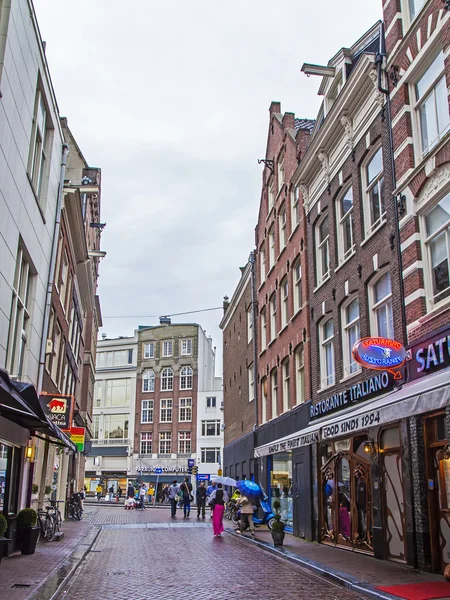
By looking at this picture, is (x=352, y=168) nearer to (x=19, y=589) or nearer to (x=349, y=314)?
(x=349, y=314)

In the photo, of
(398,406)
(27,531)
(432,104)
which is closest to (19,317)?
(27,531)

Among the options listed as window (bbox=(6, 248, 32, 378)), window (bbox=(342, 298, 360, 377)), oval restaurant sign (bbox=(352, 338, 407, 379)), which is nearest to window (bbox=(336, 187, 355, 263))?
window (bbox=(342, 298, 360, 377))

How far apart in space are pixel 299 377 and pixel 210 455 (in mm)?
45148

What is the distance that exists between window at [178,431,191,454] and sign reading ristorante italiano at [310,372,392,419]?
48.7 meters

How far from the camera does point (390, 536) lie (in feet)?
44.1

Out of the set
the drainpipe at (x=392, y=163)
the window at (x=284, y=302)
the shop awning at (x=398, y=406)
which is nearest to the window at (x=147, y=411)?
the window at (x=284, y=302)

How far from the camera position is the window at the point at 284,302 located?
24.5 m

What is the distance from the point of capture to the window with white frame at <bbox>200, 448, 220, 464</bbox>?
65.0 meters

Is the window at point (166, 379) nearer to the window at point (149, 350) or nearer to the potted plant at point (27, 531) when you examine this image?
the window at point (149, 350)

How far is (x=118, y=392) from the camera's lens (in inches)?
2840

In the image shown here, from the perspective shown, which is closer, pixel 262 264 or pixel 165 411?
pixel 262 264

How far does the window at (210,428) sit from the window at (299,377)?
4508 centimetres

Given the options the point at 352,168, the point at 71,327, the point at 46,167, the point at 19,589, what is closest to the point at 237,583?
the point at 19,589

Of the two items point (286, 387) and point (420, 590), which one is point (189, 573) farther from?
point (286, 387)
